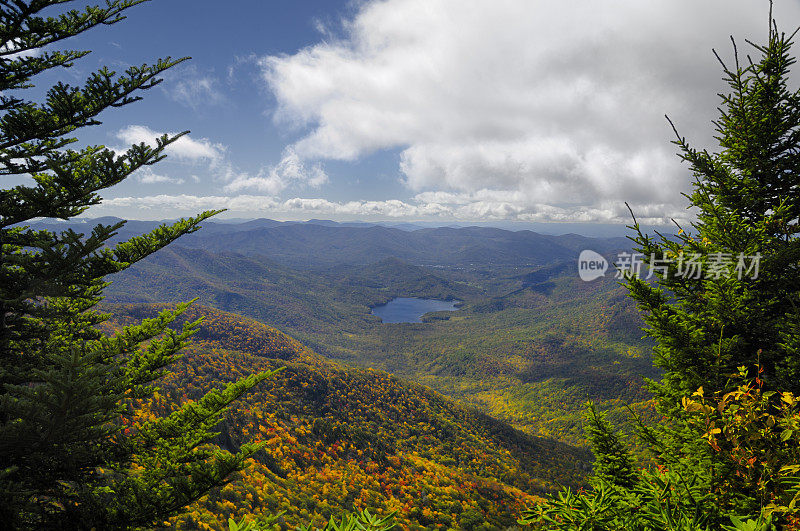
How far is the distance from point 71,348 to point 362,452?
4720cm

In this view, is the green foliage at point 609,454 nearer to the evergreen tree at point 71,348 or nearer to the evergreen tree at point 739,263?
the evergreen tree at point 739,263

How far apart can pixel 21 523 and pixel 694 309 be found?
11.9 m

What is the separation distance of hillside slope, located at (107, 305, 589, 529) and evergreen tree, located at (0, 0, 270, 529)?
16.0 ft

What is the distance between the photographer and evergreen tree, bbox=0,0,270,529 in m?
4.70

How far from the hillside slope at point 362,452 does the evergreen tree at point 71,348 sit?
16.0 ft

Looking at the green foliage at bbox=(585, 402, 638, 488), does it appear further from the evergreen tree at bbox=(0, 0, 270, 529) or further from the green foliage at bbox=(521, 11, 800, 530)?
the evergreen tree at bbox=(0, 0, 270, 529)

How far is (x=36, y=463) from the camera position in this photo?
18.1ft

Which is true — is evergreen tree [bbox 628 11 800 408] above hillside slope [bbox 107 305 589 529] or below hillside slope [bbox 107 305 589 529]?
above

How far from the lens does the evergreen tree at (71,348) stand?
4.70 m

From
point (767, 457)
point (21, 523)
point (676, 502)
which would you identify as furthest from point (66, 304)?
point (767, 457)

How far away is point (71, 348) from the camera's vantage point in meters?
6.20

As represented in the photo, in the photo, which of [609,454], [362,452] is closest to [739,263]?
[609,454]

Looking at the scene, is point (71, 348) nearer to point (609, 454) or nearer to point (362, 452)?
point (609, 454)

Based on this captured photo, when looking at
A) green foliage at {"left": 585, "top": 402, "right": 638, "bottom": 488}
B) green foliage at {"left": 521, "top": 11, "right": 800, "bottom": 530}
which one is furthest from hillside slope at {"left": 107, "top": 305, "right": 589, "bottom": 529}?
green foliage at {"left": 521, "top": 11, "right": 800, "bottom": 530}
